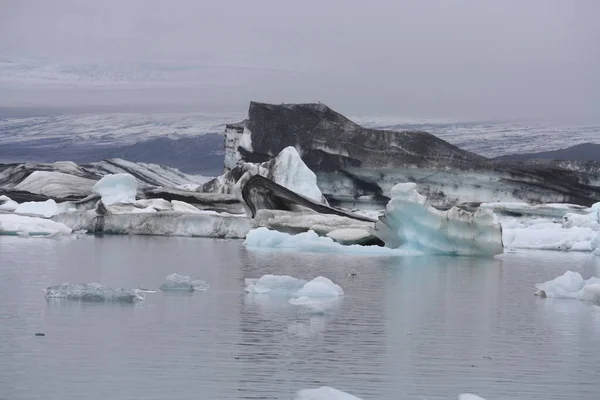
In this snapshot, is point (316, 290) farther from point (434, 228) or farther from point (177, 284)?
point (434, 228)

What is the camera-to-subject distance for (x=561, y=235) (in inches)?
829

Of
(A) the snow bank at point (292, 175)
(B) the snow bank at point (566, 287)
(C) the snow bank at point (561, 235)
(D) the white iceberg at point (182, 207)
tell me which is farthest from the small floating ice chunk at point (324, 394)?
(A) the snow bank at point (292, 175)

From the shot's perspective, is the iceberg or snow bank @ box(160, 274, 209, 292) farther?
the iceberg

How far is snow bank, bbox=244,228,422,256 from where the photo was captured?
668 inches

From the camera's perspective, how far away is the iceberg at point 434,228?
16625 mm

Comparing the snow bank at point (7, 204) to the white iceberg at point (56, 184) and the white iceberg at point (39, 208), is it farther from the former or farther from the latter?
the white iceberg at point (56, 184)

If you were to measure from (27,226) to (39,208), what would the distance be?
382cm

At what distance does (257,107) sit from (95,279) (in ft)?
55.7

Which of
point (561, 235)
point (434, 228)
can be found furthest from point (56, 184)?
point (434, 228)

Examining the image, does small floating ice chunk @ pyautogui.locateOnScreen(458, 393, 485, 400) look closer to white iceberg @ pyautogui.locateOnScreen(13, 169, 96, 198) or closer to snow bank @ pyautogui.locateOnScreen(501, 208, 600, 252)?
snow bank @ pyautogui.locateOnScreen(501, 208, 600, 252)

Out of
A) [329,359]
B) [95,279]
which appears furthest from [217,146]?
[329,359]

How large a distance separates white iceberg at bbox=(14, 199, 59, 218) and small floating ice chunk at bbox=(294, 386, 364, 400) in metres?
17.2

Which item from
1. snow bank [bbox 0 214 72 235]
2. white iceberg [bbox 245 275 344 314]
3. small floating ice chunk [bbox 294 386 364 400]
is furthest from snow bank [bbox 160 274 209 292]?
snow bank [bbox 0 214 72 235]

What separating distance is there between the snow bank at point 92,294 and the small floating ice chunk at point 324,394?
12.2 ft
